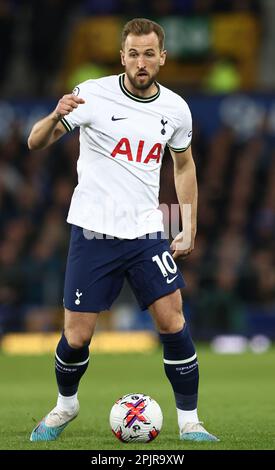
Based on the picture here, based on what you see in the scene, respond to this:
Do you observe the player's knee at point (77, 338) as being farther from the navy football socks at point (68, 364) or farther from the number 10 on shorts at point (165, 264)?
the number 10 on shorts at point (165, 264)

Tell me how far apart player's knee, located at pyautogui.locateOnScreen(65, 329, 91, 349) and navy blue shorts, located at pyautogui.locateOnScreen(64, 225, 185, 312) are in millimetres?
131

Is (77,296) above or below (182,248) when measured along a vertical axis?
below

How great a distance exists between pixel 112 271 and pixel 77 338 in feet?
1.40

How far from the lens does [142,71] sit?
7.78 metres

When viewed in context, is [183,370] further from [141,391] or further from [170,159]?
[170,159]

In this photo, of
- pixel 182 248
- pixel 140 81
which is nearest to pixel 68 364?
pixel 182 248

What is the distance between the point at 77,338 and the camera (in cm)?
785

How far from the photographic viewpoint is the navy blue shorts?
784 cm

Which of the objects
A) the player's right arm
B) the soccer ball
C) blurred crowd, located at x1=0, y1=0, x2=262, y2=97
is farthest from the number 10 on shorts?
blurred crowd, located at x1=0, y1=0, x2=262, y2=97

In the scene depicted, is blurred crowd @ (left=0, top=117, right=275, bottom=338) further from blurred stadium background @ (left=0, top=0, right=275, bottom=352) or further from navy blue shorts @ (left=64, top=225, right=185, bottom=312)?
navy blue shorts @ (left=64, top=225, right=185, bottom=312)

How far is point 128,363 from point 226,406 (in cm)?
515

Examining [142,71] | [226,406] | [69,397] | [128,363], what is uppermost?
[142,71]
